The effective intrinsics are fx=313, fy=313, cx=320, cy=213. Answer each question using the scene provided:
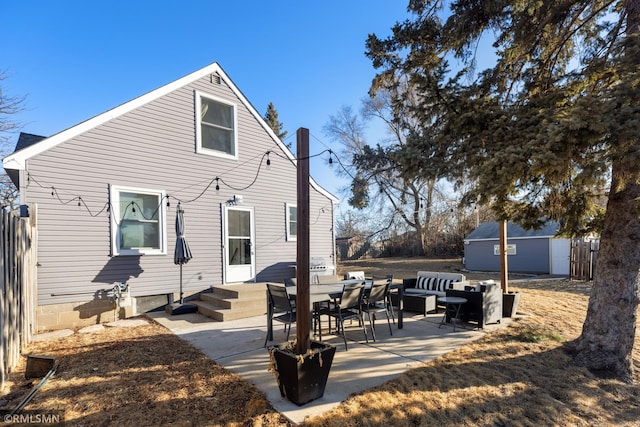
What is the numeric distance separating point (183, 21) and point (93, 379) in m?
9.76

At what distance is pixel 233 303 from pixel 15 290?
366cm

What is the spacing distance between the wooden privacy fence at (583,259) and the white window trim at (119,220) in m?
16.6

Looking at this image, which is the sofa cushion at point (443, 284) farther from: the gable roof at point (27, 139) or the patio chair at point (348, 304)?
the gable roof at point (27, 139)

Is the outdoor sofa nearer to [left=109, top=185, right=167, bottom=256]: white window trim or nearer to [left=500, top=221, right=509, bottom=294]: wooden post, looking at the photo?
[left=500, top=221, right=509, bottom=294]: wooden post

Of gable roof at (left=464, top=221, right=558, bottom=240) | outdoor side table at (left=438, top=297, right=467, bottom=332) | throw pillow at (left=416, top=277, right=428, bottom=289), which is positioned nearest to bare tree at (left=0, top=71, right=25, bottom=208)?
throw pillow at (left=416, top=277, right=428, bottom=289)

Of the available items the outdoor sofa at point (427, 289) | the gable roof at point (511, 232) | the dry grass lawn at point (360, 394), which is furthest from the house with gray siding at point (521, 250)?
the dry grass lawn at point (360, 394)

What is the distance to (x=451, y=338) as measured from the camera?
18.4 ft

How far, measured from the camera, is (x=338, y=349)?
4.95 meters

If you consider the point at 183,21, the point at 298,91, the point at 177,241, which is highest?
the point at 183,21

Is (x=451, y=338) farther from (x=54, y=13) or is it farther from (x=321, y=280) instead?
(x=54, y=13)

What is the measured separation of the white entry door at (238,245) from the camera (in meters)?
8.95

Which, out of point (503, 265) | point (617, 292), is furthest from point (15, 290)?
point (503, 265)

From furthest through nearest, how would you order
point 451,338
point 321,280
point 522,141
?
point 321,280 < point 451,338 < point 522,141

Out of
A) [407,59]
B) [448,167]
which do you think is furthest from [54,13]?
[448,167]
